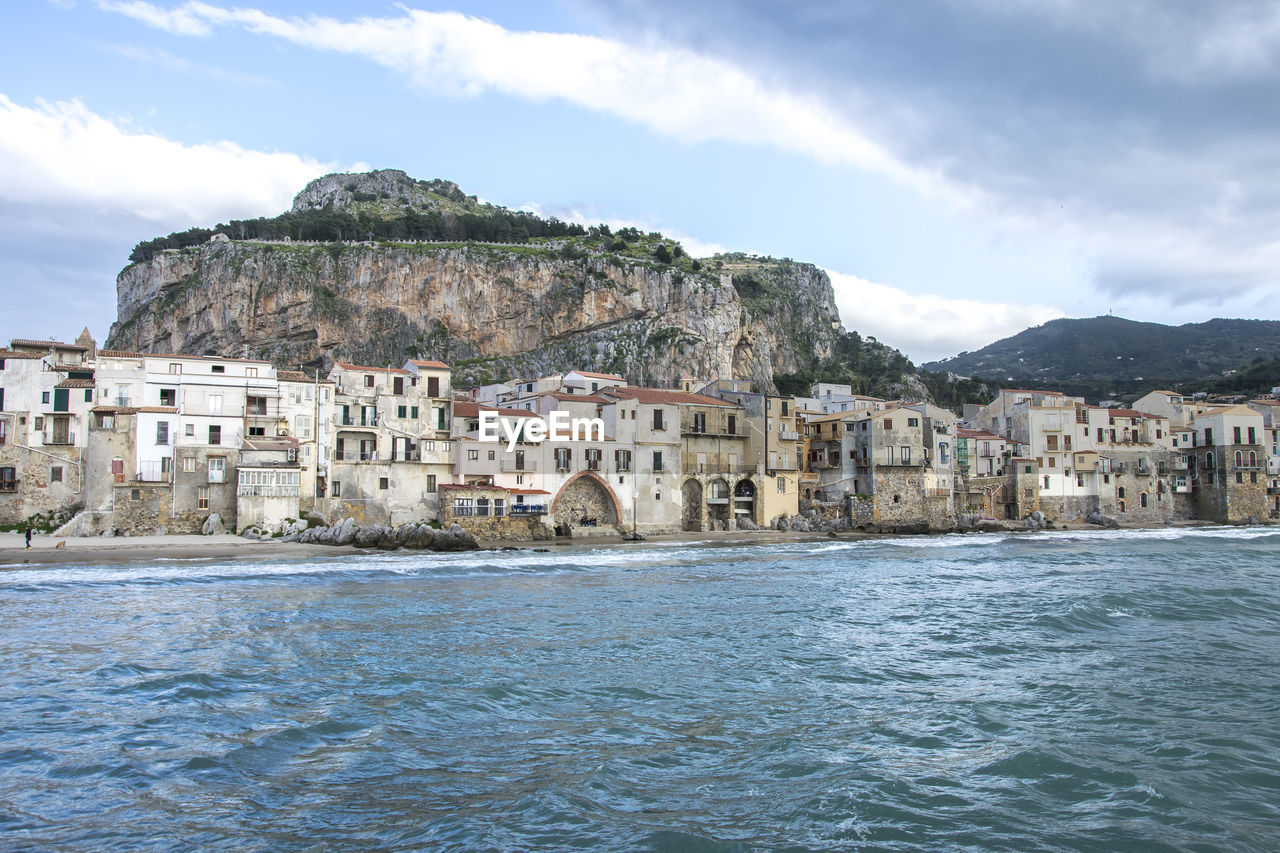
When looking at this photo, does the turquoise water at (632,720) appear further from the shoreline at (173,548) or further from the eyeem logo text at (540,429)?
the eyeem logo text at (540,429)

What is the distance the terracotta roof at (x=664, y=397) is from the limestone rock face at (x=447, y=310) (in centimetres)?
4164

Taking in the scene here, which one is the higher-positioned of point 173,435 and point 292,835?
point 173,435

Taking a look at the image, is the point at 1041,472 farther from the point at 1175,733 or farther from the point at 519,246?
the point at 519,246

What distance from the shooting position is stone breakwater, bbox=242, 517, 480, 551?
40062 mm

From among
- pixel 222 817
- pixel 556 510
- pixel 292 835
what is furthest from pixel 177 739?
pixel 556 510

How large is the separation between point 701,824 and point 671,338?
316 feet

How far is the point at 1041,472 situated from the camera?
6738 cm

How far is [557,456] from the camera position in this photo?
49531mm

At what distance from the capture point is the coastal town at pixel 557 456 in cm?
4056

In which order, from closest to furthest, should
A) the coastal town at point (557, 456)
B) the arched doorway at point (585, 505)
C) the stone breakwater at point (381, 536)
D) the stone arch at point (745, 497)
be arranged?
the stone breakwater at point (381, 536) → the coastal town at point (557, 456) → the arched doorway at point (585, 505) → the stone arch at point (745, 497)

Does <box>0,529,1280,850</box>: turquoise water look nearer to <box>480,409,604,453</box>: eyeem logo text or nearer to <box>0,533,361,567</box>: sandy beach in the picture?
<box>0,533,361,567</box>: sandy beach

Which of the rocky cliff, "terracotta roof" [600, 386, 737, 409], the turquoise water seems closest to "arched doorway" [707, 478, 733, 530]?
"terracotta roof" [600, 386, 737, 409]

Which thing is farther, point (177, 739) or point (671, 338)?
point (671, 338)

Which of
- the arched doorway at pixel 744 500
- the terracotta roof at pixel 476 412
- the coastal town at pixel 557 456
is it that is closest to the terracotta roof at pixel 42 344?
the coastal town at pixel 557 456
